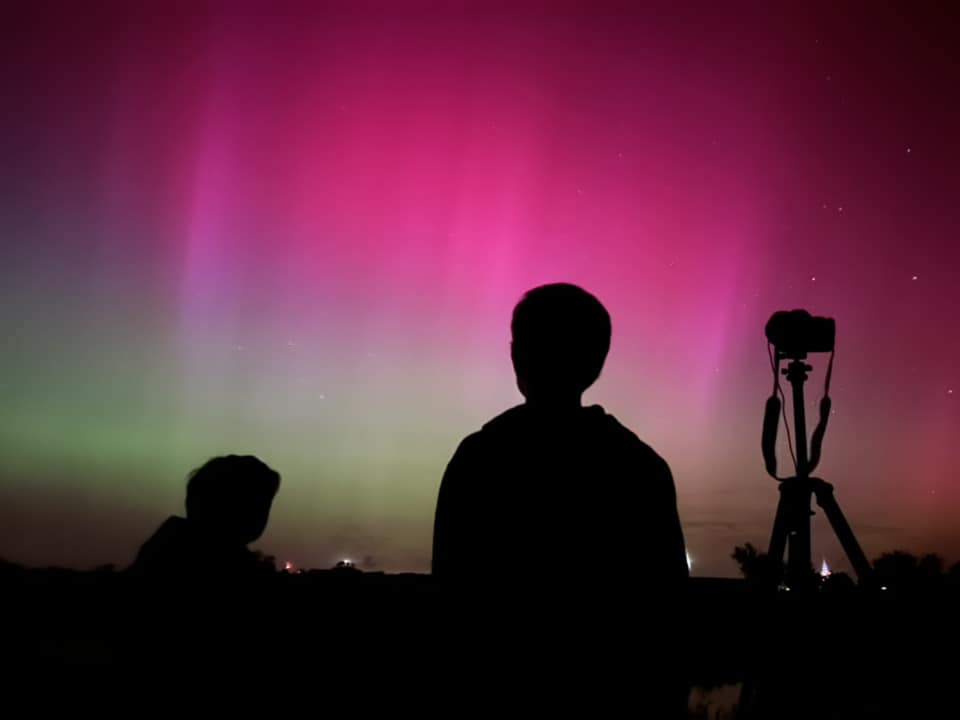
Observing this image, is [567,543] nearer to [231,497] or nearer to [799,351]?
[231,497]

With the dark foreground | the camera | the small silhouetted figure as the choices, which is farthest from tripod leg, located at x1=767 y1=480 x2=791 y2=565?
the small silhouetted figure

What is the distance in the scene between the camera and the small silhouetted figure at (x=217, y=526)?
2318 millimetres

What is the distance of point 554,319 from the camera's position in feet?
4.37

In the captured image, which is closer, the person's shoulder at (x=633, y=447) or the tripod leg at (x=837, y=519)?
the person's shoulder at (x=633, y=447)

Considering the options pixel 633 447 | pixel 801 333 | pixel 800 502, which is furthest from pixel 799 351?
pixel 633 447

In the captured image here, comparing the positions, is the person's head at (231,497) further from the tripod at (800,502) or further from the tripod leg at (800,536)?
the tripod leg at (800,536)

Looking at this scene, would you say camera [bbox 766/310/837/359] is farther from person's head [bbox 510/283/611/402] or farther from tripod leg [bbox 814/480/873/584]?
person's head [bbox 510/283/611/402]

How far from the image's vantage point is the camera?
368 centimetres

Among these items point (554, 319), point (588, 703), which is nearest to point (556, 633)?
point (588, 703)

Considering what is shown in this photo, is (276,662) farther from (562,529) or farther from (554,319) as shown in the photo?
(554,319)

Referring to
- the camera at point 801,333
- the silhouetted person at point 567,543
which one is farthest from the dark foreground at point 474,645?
the camera at point 801,333

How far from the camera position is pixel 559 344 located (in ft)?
4.30

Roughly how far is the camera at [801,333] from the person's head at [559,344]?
272cm

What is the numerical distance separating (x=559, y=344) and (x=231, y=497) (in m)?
1.64
